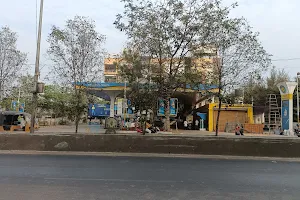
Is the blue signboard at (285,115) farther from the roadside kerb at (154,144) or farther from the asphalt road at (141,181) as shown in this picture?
the asphalt road at (141,181)

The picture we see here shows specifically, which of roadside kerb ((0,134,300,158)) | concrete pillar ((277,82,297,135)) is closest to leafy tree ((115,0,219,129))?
roadside kerb ((0,134,300,158))

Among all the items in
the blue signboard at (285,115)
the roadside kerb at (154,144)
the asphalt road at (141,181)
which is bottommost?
the asphalt road at (141,181)

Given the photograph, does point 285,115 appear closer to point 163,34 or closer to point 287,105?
point 287,105

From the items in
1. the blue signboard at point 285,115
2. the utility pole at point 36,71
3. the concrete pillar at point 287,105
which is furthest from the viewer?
the blue signboard at point 285,115

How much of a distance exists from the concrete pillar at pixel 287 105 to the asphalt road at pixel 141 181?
68.3ft

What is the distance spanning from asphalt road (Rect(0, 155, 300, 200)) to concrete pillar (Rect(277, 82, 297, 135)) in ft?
68.3

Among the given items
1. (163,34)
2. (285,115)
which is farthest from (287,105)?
(163,34)

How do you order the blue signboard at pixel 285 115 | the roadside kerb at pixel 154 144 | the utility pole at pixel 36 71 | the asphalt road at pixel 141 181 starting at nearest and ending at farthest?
the asphalt road at pixel 141 181 < the roadside kerb at pixel 154 144 < the utility pole at pixel 36 71 < the blue signboard at pixel 285 115

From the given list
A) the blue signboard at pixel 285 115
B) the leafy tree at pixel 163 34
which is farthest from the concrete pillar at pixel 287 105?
the leafy tree at pixel 163 34

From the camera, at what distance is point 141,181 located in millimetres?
7680

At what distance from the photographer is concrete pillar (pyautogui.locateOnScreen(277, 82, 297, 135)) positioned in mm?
29781

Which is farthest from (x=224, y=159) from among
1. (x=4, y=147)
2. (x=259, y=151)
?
(x=4, y=147)

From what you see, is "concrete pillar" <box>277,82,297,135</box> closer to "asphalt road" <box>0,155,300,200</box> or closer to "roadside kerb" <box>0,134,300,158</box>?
"roadside kerb" <box>0,134,300,158</box>

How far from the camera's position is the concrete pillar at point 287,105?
2978 centimetres
